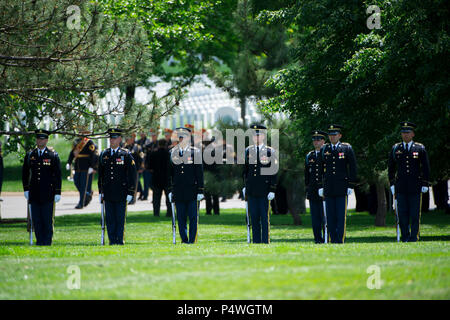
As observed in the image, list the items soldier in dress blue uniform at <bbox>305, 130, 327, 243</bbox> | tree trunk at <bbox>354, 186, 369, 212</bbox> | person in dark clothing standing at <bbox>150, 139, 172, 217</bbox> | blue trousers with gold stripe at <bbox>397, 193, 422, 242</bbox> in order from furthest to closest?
1. tree trunk at <bbox>354, 186, 369, 212</bbox>
2. person in dark clothing standing at <bbox>150, 139, 172, 217</bbox>
3. soldier in dress blue uniform at <bbox>305, 130, 327, 243</bbox>
4. blue trousers with gold stripe at <bbox>397, 193, 422, 242</bbox>

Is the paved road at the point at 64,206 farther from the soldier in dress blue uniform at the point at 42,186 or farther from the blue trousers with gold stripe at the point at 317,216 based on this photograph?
the blue trousers with gold stripe at the point at 317,216

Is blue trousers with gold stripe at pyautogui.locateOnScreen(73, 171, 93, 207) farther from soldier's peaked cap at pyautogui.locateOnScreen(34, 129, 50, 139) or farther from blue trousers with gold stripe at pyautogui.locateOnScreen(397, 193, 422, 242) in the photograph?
blue trousers with gold stripe at pyautogui.locateOnScreen(397, 193, 422, 242)

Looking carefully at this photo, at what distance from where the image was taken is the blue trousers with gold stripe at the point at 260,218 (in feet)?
42.8

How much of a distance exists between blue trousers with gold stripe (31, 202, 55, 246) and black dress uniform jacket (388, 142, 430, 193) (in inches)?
241

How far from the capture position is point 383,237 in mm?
15367

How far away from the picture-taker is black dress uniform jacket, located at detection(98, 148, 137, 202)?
12.9 meters

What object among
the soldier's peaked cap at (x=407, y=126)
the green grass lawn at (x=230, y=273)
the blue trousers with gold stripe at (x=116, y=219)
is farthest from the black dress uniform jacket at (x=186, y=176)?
the soldier's peaked cap at (x=407, y=126)

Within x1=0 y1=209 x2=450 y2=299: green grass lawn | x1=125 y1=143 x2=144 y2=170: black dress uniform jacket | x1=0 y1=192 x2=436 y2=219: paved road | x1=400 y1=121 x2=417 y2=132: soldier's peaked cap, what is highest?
x1=125 y1=143 x2=144 y2=170: black dress uniform jacket

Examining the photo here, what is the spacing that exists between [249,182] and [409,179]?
2.81 meters

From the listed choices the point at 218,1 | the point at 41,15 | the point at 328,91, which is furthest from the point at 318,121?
the point at 218,1

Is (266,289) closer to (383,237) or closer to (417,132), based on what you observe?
(417,132)

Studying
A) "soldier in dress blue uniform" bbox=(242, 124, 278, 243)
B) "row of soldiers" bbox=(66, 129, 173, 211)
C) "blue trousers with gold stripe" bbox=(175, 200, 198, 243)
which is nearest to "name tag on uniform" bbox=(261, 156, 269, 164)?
"soldier in dress blue uniform" bbox=(242, 124, 278, 243)

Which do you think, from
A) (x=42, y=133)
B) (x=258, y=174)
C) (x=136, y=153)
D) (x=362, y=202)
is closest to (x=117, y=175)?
(x=42, y=133)

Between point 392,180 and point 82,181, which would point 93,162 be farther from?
point 392,180
